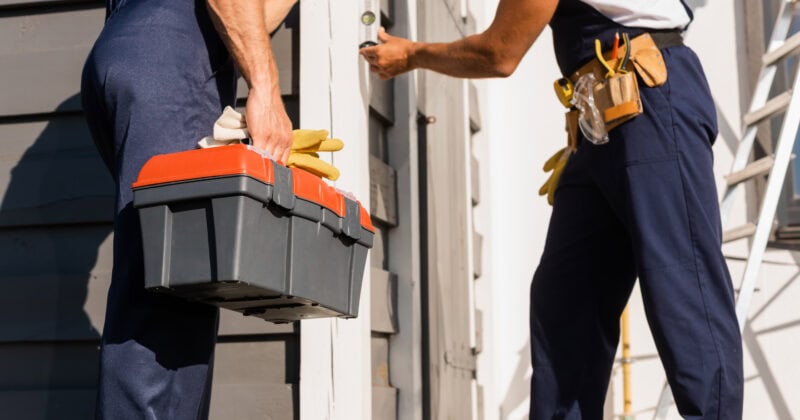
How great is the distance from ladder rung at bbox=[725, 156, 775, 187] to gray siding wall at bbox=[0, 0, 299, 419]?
5.10ft

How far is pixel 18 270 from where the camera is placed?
101 inches

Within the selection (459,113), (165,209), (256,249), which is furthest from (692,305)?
(459,113)

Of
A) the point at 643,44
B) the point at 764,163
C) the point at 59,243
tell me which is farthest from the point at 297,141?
the point at 764,163

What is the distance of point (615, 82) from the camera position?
2.10 meters

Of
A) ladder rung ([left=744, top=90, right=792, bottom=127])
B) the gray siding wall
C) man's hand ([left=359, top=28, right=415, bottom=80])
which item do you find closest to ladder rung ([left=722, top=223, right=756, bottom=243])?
ladder rung ([left=744, top=90, right=792, bottom=127])

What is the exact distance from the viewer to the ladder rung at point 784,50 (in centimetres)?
348

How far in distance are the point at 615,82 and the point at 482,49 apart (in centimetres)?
35

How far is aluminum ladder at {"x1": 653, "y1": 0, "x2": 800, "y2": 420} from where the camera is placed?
10.1 feet

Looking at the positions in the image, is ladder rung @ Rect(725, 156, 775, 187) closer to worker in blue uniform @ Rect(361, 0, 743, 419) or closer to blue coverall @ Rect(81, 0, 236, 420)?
worker in blue uniform @ Rect(361, 0, 743, 419)

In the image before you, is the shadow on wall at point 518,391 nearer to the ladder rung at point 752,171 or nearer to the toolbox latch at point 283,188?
the ladder rung at point 752,171

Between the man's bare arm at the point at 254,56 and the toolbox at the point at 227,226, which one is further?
the man's bare arm at the point at 254,56

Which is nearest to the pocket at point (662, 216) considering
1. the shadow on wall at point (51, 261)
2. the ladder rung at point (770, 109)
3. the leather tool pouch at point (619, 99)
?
the leather tool pouch at point (619, 99)

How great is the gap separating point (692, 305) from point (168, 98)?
3.44ft

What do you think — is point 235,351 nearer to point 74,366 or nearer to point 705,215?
point 74,366
